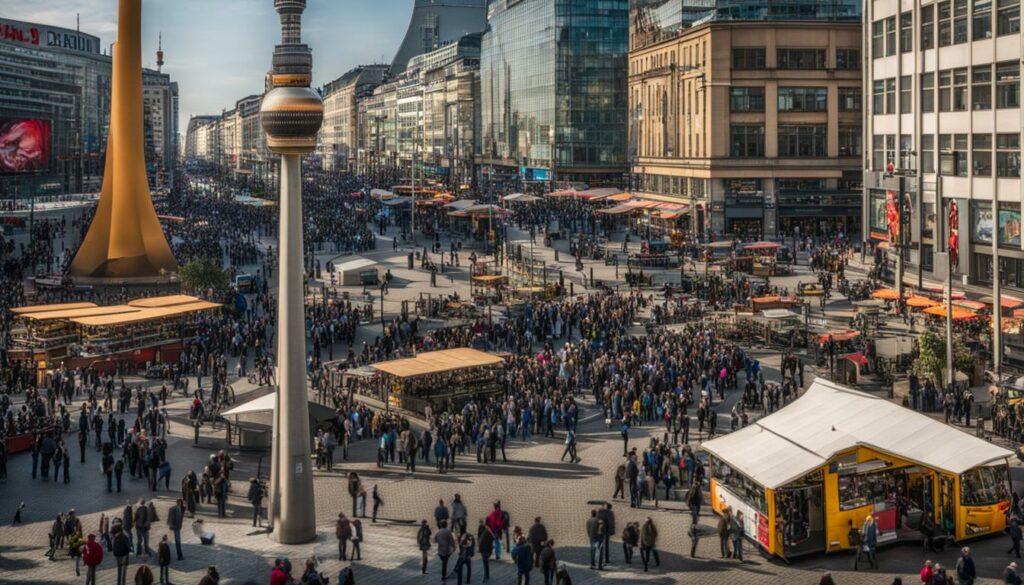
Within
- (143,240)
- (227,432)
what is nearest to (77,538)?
(227,432)

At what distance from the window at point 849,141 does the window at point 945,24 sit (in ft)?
109

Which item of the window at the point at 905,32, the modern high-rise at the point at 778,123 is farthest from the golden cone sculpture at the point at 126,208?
the modern high-rise at the point at 778,123

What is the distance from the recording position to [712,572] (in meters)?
21.6

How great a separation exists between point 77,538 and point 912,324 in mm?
35983

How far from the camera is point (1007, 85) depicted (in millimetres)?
49812

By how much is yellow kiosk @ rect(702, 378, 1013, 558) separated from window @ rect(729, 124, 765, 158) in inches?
2609

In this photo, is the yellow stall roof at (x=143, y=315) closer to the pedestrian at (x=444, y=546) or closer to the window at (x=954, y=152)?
the pedestrian at (x=444, y=546)

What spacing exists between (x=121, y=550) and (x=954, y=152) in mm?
45138

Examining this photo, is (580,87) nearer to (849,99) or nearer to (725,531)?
(849,99)

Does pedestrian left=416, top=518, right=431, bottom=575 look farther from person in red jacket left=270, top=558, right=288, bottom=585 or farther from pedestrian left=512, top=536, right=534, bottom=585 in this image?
person in red jacket left=270, top=558, right=288, bottom=585

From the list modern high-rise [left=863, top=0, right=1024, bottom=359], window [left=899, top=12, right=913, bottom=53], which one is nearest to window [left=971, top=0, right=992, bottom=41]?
modern high-rise [left=863, top=0, right=1024, bottom=359]

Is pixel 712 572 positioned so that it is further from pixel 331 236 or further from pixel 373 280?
pixel 331 236

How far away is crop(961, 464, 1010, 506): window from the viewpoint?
22.7 meters

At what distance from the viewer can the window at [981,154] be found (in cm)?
5153
